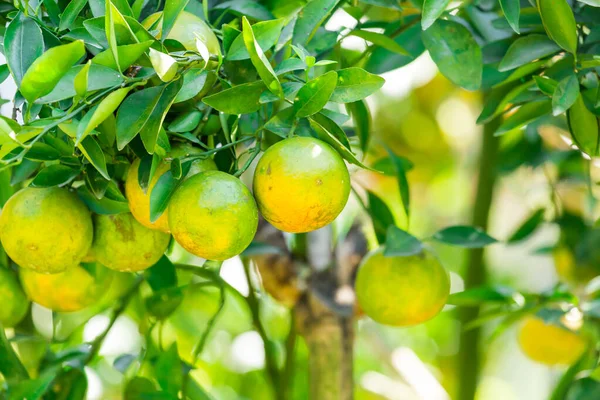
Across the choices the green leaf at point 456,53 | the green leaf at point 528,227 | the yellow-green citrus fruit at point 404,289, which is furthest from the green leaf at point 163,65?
the green leaf at point 528,227

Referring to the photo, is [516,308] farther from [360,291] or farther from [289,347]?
[289,347]

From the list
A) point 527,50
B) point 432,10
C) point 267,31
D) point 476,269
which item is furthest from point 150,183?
point 476,269

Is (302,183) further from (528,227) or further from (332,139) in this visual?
(528,227)

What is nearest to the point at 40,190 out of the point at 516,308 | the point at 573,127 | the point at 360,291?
the point at 360,291

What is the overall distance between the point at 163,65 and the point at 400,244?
0.37 meters

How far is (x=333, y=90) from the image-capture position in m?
0.60

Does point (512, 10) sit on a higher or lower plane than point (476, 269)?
higher

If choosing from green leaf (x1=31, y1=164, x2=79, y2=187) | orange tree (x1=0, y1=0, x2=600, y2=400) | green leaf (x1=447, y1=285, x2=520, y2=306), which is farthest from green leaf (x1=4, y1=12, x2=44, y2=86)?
green leaf (x1=447, y1=285, x2=520, y2=306)

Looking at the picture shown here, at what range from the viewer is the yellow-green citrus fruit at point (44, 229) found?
698 mm

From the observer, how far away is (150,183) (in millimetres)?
652

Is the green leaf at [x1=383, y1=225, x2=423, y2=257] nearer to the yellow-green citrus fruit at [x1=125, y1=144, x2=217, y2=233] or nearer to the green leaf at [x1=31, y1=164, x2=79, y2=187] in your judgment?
the yellow-green citrus fruit at [x1=125, y1=144, x2=217, y2=233]

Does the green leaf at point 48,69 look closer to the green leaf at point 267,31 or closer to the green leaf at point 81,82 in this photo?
the green leaf at point 81,82

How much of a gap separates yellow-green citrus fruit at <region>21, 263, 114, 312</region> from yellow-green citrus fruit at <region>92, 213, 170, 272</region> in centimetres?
11

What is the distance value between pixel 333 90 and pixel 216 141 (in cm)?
19
